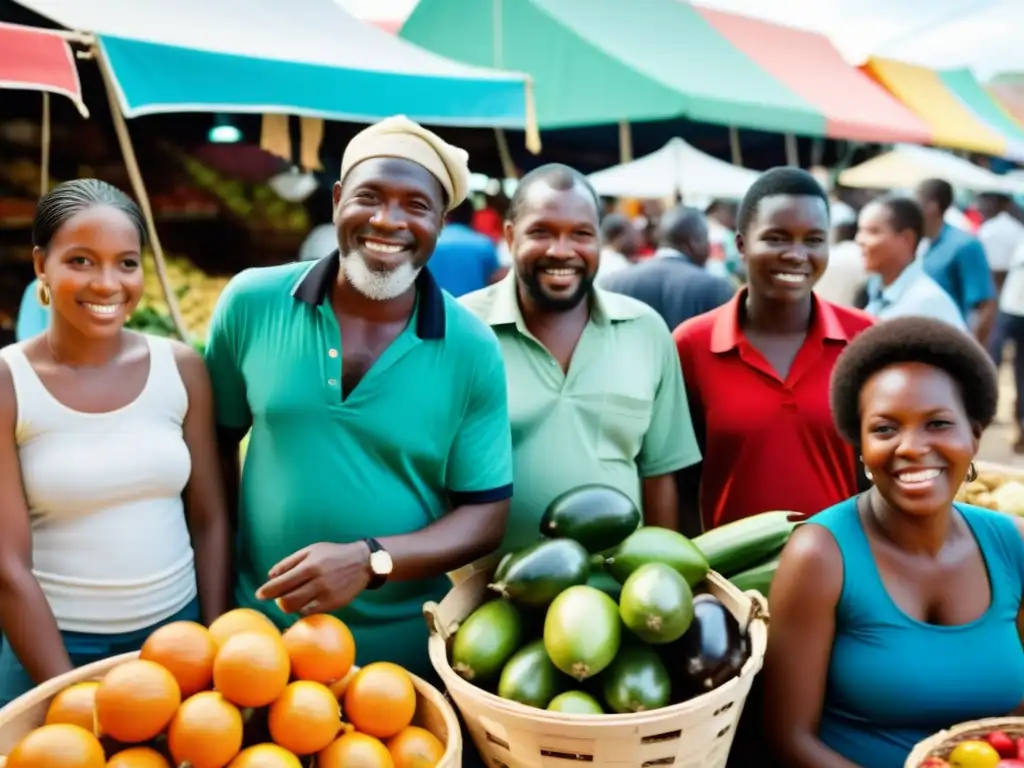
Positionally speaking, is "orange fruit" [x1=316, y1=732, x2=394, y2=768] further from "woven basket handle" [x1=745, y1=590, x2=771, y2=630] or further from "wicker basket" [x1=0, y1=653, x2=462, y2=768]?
"woven basket handle" [x1=745, y1=590, x2=771, y2=630]

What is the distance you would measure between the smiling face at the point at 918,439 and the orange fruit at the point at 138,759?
4.87ft

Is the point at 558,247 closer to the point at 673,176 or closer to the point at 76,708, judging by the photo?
the point at 76,708

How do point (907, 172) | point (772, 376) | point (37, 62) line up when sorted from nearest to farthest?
point (772, 376)
point (37, 62)
point (907, 172)

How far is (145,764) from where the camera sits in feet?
4.87

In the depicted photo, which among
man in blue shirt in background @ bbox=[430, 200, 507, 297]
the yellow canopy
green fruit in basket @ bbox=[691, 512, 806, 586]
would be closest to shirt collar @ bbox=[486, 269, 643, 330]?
green fruit in basket @ bbox=[691, 512, 806, 586]

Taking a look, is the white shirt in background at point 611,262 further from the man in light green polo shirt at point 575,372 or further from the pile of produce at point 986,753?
the pile of produce at point 986,753

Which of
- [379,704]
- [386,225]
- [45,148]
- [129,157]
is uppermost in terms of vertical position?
[45,148]

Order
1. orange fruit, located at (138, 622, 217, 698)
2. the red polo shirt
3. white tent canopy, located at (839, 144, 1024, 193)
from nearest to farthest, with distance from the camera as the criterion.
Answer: orange fruit, located at (138, 622, 217, 698)
the red polo shirt
white tent canopy, located at (839, 144, 1024, 193)

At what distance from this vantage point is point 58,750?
1444 mm

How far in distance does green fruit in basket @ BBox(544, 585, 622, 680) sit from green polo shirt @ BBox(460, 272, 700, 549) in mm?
706

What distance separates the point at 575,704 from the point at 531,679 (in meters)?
0.10

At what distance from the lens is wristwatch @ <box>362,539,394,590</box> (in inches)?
73.4

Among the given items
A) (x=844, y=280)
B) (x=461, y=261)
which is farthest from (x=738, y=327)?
(x=844, y=280)

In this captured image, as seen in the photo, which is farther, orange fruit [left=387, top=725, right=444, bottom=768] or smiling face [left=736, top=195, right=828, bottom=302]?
smiling face [left=736, top=195, right=828, bottom=302]
